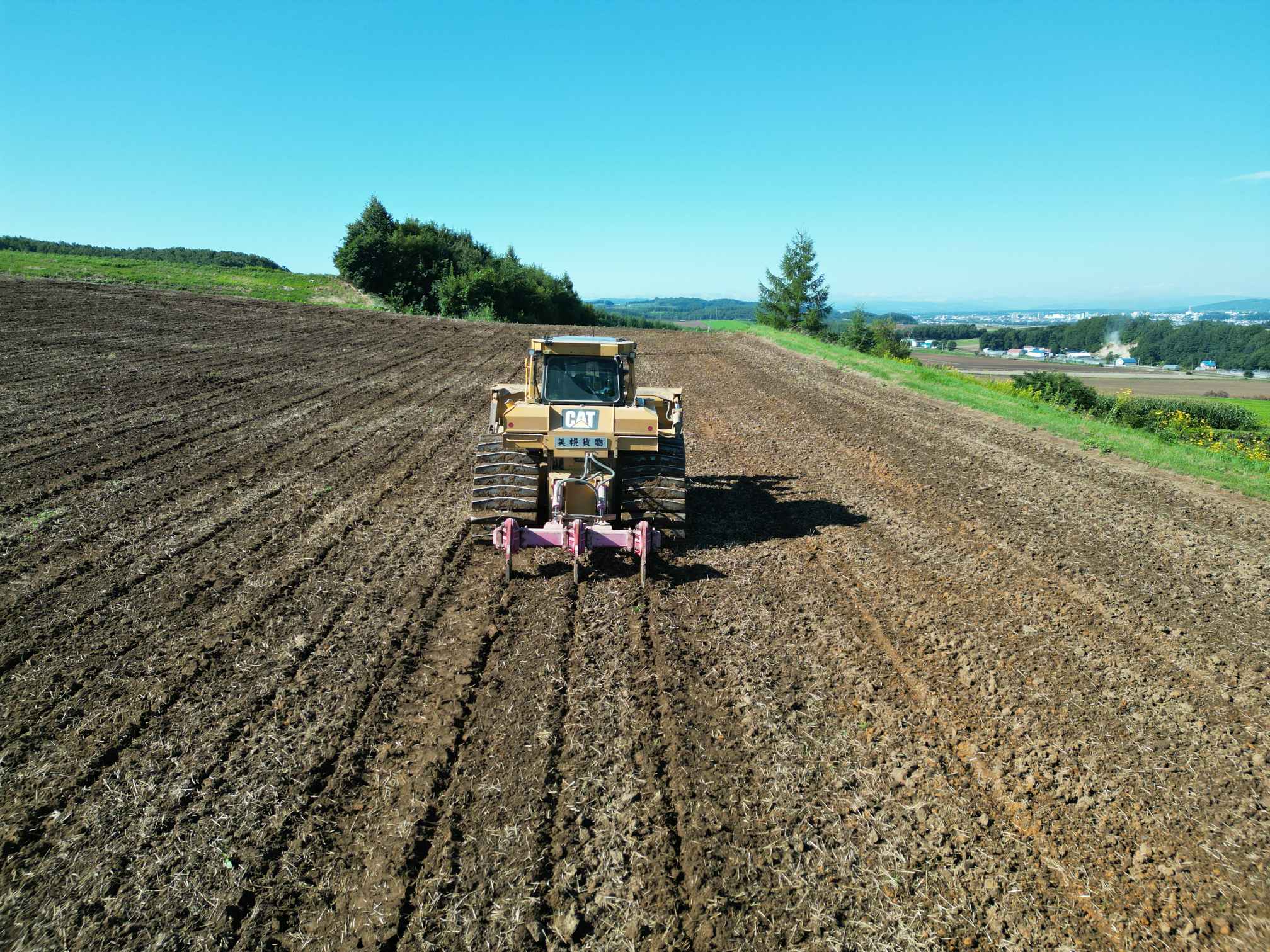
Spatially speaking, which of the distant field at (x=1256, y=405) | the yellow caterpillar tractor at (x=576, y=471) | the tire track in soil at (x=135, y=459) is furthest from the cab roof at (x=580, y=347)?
the distant field at (x=1256, y=405)

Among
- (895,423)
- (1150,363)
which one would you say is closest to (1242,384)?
(1150,363)

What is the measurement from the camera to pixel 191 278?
40219 mm

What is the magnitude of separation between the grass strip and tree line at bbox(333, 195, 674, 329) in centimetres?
2566

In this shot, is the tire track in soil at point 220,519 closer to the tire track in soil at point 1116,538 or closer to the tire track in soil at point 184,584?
the tire track in soil at point 184,584

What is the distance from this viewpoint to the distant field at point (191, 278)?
1441 inches

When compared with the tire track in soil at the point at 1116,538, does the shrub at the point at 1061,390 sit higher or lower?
higher

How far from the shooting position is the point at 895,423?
17516 mm

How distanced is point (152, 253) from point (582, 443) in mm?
68119

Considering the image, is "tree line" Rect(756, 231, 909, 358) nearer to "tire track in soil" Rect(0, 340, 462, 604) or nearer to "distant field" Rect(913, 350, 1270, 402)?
"distant field" Rect(913, 350, 1270, 402)

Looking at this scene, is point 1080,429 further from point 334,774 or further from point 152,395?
point 152,395

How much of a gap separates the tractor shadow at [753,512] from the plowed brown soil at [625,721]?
4.8 inches

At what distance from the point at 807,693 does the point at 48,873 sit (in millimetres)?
5018

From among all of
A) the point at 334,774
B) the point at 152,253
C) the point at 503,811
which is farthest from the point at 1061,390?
the point at 152,253

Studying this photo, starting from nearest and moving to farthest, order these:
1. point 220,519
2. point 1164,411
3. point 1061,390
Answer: point 220,519 < point 1164,411 < point 1061,390
